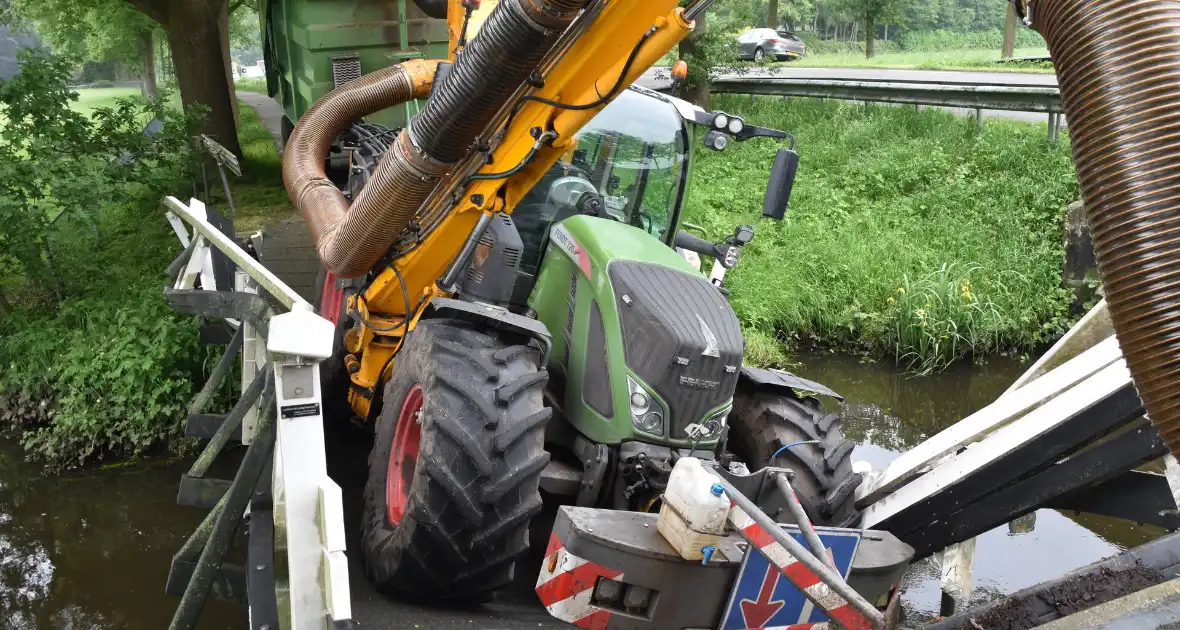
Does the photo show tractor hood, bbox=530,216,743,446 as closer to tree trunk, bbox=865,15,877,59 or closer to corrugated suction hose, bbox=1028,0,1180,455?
corrugated suction hose, bbox=1028,0,1180,455

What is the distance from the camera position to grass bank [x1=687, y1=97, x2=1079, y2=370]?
8.66m

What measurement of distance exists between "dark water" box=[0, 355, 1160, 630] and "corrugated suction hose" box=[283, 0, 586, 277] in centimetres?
157

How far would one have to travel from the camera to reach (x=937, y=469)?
144 inches

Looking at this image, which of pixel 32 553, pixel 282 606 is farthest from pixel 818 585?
pixel 32 553

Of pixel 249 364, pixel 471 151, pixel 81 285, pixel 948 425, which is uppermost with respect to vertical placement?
pixel 471 151

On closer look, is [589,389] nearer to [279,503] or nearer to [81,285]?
[279,503]

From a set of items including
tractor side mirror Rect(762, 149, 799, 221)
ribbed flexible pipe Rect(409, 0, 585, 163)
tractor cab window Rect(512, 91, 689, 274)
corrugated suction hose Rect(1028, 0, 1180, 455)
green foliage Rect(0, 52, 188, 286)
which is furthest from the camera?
green foliage Rect(0, 52, 188, 286)

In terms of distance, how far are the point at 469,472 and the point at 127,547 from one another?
2834 mm

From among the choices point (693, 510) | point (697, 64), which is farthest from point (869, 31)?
Answer: point (693, 510)

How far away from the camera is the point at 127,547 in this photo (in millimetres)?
5199

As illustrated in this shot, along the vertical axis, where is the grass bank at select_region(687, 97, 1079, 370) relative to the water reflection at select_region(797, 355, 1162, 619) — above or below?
above

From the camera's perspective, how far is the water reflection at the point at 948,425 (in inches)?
194

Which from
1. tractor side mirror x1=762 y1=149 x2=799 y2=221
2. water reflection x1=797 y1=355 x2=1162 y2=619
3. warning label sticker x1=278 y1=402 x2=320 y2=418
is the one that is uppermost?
tractor side mirror x1=762 y1=149 x2=799 y2=221

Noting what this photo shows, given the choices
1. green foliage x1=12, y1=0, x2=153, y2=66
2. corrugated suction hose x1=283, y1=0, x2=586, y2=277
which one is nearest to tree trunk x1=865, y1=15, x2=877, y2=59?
green foliage x1=12, y1=0, x2=153, y2=66
